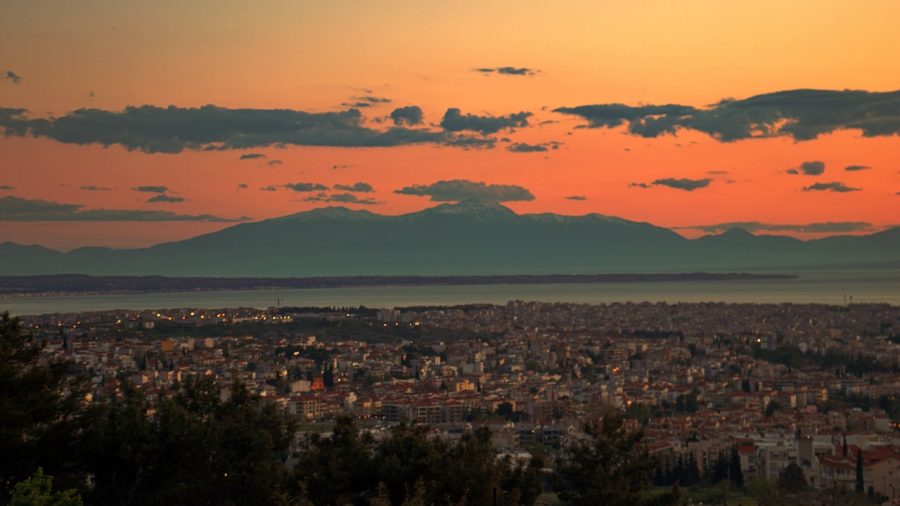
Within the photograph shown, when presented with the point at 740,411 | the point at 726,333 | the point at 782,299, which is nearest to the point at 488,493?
the point at 740,411

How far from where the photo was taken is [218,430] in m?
12.5

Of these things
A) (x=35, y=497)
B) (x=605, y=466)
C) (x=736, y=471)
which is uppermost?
(x=35, y=497)

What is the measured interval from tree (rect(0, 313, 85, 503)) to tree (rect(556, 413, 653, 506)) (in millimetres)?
5567

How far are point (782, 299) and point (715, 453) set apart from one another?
96.9 m

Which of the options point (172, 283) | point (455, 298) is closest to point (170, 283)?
point (172, 283)

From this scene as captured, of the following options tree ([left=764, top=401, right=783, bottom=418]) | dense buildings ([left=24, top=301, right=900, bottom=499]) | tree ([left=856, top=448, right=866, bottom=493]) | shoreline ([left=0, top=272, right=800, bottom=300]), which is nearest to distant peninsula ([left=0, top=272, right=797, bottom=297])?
shoreline ([left=0, top=272, right=800, bottom=300])

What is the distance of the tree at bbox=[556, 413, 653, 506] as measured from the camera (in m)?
12.9

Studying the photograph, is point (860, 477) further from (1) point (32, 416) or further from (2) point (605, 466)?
(1) point (32, 416)

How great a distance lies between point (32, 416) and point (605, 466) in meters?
6.38

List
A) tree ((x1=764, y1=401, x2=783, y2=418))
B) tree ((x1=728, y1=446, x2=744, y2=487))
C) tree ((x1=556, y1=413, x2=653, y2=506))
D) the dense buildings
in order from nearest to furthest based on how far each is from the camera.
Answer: tree ((x1=556, y1=413, x2=653, y2=506))
tree ((x1=728, y1=446, x2=744, y2=487))
the dense buildings
tree ((x1=764, y1=401, x2=783, y2=418))

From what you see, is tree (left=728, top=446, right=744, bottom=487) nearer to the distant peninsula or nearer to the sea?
the sea

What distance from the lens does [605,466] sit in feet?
43.7

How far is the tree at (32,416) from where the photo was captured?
36.7 feet

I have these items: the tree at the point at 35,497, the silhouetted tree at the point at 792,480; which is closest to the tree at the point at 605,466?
the tree at the point at 35,497
